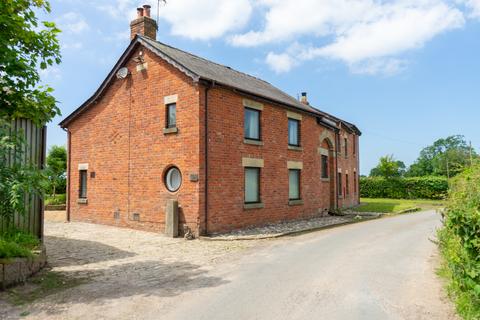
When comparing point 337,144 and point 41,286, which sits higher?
point 337,144

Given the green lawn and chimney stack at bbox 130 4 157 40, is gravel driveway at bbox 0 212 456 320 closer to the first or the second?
chimney stack at bbox 130 4 157 40

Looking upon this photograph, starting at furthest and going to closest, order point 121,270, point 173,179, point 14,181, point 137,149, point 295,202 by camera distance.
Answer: point 295,202
point 137,149
point 173,179
point 121,270
point 14,181

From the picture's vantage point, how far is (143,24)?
56.4 feet

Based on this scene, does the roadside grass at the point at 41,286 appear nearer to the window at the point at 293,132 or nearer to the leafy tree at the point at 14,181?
the leafy tree at the point at 14,181

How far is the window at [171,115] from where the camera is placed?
14.5 m

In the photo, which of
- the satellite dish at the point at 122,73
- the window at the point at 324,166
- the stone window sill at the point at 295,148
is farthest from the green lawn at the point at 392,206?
the satellite dish at the point at 122,73

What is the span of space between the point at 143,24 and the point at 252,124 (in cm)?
691

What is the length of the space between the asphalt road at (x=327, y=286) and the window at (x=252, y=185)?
162 inches

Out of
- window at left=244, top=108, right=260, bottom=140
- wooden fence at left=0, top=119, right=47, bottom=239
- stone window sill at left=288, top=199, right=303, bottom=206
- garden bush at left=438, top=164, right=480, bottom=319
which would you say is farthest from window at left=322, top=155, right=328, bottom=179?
garden bush at left=438, top=164, right=480, bottom=319

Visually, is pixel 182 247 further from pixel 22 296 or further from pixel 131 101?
pixel 131 101

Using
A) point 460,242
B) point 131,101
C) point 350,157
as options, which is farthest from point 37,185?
point 350,157

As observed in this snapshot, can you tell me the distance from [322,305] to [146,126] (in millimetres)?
11374

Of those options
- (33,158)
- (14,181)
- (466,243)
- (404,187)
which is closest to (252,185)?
(33,158)

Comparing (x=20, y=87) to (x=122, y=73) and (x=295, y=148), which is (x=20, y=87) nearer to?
(x=122, y=73)
